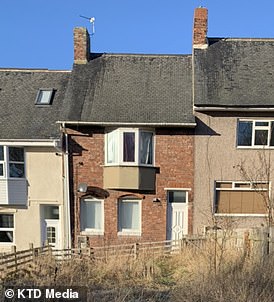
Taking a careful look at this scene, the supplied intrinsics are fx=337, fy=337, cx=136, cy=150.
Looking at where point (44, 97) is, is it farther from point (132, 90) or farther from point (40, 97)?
point (132, 90)

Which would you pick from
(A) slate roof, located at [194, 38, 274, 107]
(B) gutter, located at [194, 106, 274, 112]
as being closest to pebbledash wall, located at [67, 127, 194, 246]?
(B) gutter, located at [194, 106, 274, 112]

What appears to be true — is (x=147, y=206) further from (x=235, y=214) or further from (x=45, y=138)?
(x=45, y=138)

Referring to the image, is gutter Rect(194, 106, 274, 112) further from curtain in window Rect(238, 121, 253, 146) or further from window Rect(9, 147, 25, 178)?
window Rect(9, 147, 25, 178)

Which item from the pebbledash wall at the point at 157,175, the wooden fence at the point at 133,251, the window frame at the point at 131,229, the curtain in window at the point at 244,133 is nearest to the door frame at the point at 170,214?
the pebbledash wall at the point at 157,175

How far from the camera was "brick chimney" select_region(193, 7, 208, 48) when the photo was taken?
16.6 metres

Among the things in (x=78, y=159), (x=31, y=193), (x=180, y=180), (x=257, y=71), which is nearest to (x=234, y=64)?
(x=257, y=71)

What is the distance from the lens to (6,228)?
51.8 feet

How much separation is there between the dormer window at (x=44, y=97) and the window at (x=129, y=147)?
3993 mm

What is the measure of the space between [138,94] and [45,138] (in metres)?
4.66

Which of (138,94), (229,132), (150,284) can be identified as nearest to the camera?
(150,284)

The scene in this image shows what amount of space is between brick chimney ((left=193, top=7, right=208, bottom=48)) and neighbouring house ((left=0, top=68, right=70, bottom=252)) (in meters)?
7.64

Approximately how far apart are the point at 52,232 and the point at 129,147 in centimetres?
551

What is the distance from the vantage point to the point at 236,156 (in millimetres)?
14641

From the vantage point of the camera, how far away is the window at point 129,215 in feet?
49.9
